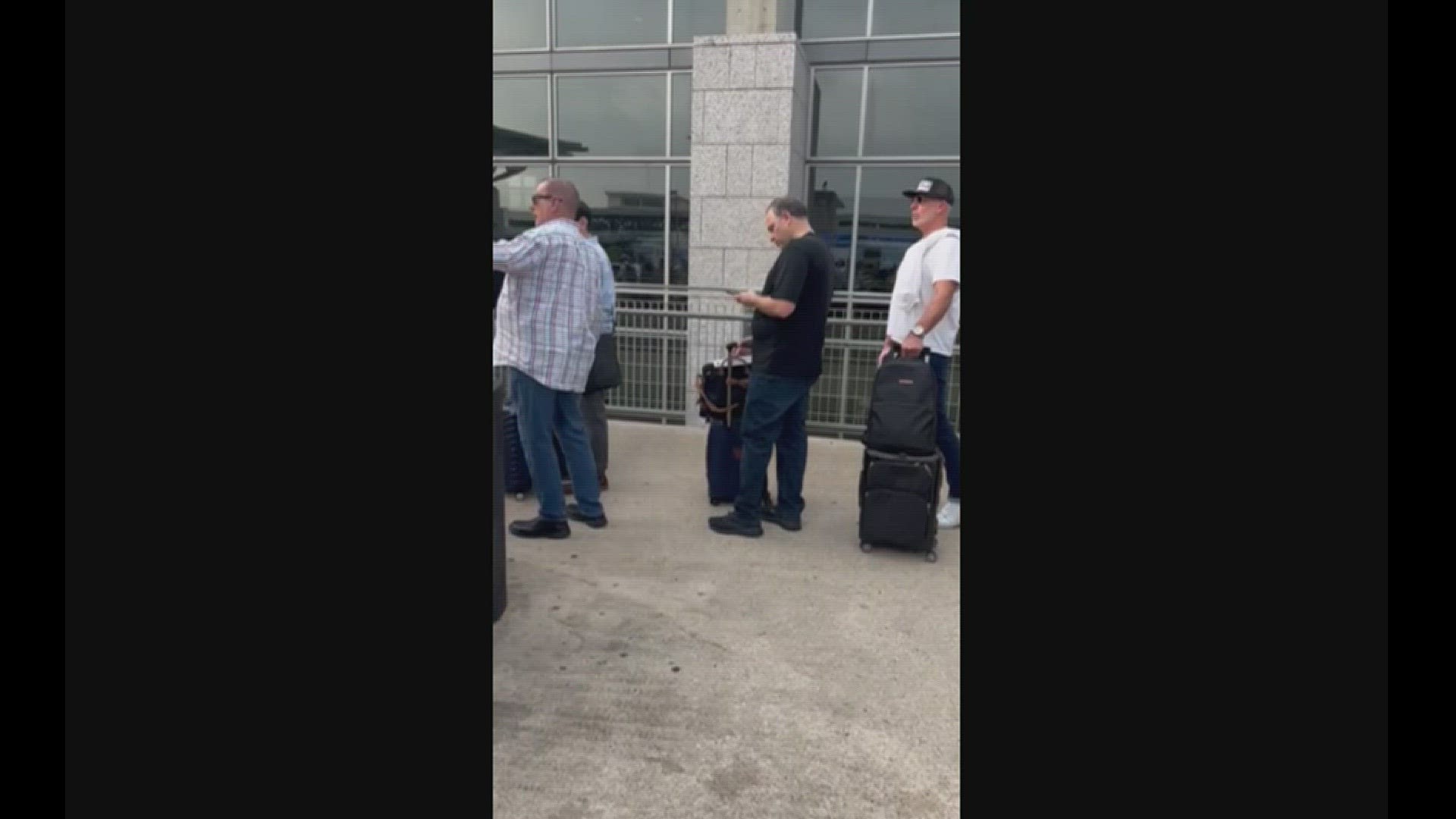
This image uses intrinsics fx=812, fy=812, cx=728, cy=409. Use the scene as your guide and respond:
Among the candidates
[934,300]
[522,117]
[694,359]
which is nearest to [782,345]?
[934,300]

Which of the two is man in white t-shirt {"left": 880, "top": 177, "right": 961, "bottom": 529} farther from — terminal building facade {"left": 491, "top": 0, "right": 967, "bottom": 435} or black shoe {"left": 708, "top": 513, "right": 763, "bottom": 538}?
terminal building facade {"left": 491, "top": 0, "right": 967, "bottom": 435}

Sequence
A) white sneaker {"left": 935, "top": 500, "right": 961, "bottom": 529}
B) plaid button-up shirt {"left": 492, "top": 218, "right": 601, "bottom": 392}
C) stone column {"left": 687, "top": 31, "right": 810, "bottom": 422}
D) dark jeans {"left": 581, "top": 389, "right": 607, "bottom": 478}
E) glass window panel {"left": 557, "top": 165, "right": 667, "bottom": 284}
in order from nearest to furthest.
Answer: plaid button-up shirt {"left": 492, "top": 218, "right": 601, "bottom": 392}, white sneaker {"left": 935, "top": 500, "right": 961, "bottom": 529}, dark jeans {"left": 581, "top": 389, "right": 607, "bottom": 478}, stone column {"left": 687, "top": 31, "right": 810, "bottom": 422}, glass window panel {"left": 557, "top": 165, "right": 667, "bottom": 284}

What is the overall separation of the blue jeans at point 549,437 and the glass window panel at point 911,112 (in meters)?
4.77

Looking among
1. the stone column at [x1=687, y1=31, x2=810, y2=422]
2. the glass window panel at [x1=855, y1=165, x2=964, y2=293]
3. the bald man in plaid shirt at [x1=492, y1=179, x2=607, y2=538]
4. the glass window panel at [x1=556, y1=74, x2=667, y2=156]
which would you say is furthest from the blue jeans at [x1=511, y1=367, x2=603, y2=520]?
the glass window panel at [x1=556, y1=74, x2=667, y2=156]

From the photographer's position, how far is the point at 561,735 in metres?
2.63

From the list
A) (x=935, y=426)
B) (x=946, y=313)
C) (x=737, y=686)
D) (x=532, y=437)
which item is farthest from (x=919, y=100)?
(x=737, y=686)

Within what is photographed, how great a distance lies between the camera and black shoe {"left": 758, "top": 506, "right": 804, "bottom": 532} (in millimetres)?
4621

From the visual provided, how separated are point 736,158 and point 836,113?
4.59 feet

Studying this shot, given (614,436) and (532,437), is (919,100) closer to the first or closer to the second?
(614,436)

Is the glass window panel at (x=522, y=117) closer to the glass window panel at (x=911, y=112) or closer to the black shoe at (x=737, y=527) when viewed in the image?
the glass window panel at (x=911, y=112)

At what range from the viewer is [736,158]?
23.0ft

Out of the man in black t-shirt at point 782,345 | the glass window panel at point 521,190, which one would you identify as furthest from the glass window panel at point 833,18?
the man in black t-shirt at point 782,345

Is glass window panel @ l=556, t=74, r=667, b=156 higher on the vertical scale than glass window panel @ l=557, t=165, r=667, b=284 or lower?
higher

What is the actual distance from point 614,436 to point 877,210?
3310mm
